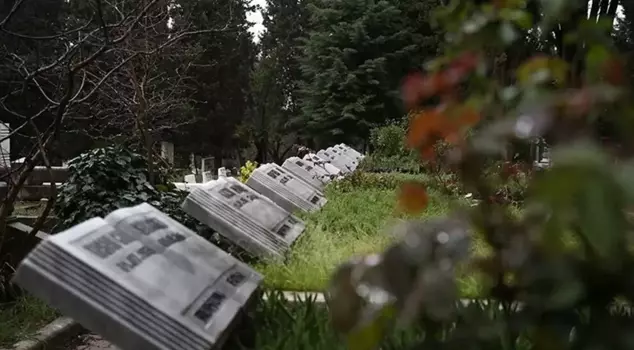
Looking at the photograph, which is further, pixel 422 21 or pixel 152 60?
pixel 422 21

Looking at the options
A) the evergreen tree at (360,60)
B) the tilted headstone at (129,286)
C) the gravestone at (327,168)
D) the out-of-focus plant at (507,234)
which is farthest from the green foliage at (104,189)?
the evergreen tree at (360,60)

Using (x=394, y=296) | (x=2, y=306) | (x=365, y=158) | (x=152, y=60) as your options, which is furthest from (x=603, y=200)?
(x=365, y=158)

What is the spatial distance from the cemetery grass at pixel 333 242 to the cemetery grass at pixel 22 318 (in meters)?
1.33

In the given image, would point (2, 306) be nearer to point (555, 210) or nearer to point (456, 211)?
point (456, 211)

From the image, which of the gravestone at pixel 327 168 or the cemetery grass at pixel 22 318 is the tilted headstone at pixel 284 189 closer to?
the cemetery grass at pixel 22 318

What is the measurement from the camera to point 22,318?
175 inches

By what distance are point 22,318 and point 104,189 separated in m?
1.85

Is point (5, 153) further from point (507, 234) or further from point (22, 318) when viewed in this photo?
point (507, 234)

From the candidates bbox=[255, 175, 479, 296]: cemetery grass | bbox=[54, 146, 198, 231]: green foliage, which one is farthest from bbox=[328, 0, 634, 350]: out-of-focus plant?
bbox=[54, 146, 198, 231]: green foliage

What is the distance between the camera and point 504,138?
1069 mm

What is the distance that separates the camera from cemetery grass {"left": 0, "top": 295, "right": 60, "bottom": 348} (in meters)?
3.91

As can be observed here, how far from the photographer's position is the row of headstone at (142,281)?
2.06m

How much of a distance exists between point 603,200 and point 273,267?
342cm

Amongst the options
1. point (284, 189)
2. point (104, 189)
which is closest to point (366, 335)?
point (104, 189)
